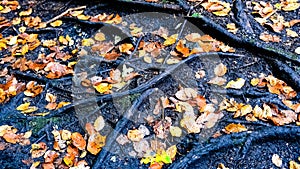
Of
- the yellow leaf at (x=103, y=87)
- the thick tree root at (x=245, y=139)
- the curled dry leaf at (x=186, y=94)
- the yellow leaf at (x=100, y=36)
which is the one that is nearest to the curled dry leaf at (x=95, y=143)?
the yellow leaf at (x=103, y=87)

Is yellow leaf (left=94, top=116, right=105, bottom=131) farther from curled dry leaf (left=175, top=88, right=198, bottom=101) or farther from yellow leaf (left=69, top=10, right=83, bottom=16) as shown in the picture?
yellow leaf (left=69, top=10, right=83, bottom=16)

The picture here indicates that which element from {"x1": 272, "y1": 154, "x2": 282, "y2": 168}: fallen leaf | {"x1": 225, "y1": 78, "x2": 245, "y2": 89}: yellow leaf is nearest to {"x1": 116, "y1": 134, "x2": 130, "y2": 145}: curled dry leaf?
{"x1": 225, "y1": 78, "x2": 245, "y2": 89}: yellow leaf

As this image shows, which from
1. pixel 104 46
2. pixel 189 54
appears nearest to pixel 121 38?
pixel 104 46

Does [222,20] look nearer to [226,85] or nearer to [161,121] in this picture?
[226,85]

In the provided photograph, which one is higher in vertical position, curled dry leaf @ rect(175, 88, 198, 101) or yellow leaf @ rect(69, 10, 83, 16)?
yellow leaf @ rect(69, 10, 83, 16)

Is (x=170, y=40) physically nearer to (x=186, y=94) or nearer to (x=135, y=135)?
(x=186, y=94)

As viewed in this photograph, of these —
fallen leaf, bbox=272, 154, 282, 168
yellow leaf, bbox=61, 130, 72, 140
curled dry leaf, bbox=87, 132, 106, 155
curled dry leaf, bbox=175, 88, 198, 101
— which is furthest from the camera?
curled dry leaf, bbox=175, 88, 198, 101
